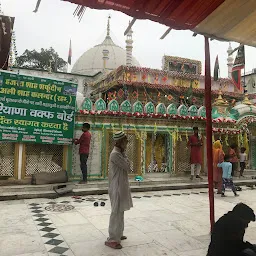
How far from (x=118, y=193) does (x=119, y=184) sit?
12 centimetres

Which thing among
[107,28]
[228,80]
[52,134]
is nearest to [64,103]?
[52,134]

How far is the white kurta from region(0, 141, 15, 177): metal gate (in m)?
4.73

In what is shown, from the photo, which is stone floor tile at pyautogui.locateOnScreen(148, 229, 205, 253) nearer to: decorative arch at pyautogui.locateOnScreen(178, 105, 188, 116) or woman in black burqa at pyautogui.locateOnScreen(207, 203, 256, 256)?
woman in black burqa at pyautogui.locateOnScreen(207, 203, 256, 256)

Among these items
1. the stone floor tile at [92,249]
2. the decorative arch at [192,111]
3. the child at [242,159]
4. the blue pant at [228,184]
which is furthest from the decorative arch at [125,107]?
the stone floor tile at [92,249]

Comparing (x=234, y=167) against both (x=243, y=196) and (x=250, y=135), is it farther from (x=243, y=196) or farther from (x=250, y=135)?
(x=243, y=196)

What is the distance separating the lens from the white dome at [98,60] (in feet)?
77.3

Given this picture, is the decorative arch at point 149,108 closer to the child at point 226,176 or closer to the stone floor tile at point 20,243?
the child at point 226,176

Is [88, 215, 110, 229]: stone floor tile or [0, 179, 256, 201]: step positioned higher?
[0, 179, 256, 201]: step

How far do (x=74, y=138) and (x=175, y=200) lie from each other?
3.40 meters

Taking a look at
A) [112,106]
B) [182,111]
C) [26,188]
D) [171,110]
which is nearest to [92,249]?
[26,188]

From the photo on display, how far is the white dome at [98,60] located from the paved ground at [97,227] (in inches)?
704

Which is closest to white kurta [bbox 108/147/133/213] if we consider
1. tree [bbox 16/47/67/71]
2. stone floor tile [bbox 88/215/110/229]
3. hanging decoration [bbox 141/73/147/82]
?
stone floor tile [bbox 88/215/110/229]

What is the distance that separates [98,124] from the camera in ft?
28.9

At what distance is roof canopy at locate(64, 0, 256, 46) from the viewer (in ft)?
8.91
